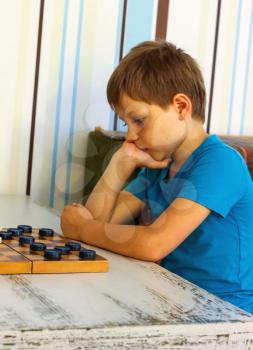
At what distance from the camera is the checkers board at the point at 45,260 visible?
96 cm

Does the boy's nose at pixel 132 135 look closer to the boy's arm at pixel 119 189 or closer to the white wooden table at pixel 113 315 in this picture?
the boy's arm at pixel 119 189

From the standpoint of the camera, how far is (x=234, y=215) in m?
1.33

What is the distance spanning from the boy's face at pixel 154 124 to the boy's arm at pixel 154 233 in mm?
213

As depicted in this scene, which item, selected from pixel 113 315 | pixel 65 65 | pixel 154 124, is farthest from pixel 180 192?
pixel 65 65

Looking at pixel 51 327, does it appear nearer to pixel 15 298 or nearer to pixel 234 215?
pixel 15 298

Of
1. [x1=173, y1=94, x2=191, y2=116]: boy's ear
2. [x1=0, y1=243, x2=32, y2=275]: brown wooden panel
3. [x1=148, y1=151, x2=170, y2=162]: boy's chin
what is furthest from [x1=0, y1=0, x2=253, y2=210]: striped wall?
[x1=0, y1=243, x2=32, y2=275]: brown wooden panel

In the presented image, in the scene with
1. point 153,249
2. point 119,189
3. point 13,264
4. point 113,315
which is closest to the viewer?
point 113,315

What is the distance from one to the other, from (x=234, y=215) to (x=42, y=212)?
53 cm

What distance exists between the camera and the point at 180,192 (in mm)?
1239

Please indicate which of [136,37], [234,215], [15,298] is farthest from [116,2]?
[15,298]

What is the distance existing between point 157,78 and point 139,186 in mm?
310

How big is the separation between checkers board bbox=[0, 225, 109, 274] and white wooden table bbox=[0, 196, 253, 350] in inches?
0.7

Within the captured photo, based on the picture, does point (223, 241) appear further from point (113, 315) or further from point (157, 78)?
point (113, 315)

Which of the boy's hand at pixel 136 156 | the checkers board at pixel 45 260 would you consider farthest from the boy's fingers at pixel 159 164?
the checkers board at pixel 45 260
